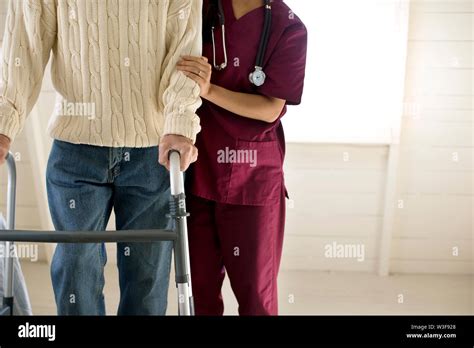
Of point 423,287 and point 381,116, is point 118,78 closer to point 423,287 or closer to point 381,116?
point 381,116

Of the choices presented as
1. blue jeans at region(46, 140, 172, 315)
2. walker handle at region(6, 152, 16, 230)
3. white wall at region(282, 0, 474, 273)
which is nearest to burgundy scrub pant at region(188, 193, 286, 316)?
blue jeans at region(46, 140, 172, 315)

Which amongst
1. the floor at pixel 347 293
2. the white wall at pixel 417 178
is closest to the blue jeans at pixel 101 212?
the floor at pixel 347 293

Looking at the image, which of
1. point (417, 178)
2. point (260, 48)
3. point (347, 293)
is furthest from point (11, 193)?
point (417, 178)

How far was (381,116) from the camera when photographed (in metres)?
2.58

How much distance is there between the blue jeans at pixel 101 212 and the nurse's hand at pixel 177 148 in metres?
0.16

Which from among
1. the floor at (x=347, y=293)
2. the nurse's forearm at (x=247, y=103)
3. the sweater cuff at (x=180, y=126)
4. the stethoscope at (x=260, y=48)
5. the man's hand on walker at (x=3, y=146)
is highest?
the stethoscope at (x=260, y=48)

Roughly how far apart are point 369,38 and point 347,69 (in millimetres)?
127

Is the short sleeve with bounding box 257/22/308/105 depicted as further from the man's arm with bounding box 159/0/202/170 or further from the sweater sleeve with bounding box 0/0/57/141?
the sweater sleeve with bounding box 0/0/57/141

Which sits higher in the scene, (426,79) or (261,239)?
(426,79)

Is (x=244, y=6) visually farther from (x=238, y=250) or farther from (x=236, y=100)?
(x=238, y=250)

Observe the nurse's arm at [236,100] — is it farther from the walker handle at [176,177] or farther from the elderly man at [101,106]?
the walker handle at [176,177]

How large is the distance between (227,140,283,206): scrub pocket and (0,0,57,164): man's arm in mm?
487

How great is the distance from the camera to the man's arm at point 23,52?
4.48 ft
